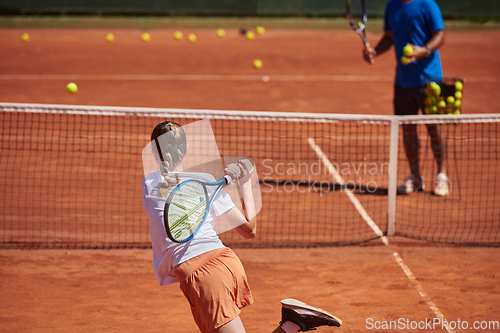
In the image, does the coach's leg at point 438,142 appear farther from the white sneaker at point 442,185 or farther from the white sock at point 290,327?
the white sock at point 290,327

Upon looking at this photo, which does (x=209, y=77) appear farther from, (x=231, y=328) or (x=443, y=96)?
(x=231, y=328)

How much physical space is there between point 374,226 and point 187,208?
11.6ft

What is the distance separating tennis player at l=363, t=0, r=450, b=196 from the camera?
6.05m

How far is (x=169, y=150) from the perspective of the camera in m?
2.57

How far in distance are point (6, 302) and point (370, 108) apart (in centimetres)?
871

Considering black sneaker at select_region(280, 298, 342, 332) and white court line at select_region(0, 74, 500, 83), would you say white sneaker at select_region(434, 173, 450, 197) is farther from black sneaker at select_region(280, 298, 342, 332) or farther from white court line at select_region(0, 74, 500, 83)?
white court line at select_region(0, 74, 500, 83)

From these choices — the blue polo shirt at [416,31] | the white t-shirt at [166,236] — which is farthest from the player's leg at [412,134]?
the white t-shirt at [166,236]

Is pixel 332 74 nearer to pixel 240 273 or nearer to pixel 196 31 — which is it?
pixel 196 31

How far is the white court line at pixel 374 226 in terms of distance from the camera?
398cm

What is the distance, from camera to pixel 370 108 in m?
11.1

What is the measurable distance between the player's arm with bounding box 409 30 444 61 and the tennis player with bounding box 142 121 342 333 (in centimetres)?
403

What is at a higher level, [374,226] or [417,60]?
[417,60]

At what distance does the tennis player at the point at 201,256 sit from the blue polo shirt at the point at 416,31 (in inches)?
166

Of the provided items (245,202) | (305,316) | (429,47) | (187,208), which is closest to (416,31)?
(429,47)
